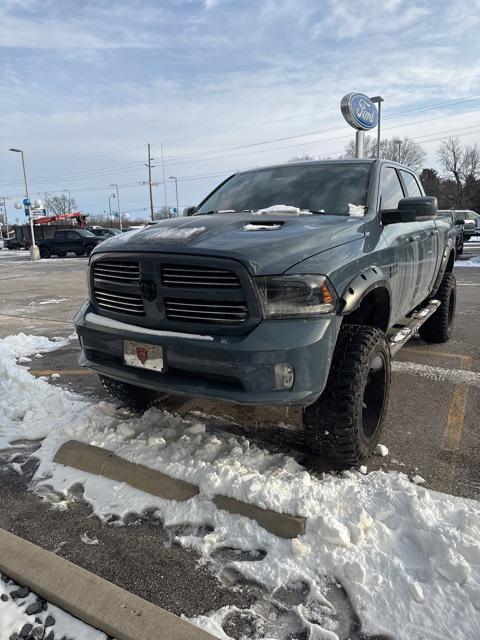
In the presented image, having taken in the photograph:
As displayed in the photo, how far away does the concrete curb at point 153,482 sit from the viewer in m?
2.46

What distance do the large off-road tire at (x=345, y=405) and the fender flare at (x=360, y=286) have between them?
20cm

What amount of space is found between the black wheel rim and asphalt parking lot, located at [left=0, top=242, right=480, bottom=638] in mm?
242

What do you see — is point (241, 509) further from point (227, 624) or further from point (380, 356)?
point (380, 356)

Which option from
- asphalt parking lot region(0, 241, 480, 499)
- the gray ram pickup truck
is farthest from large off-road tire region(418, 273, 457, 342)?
the gray ram pickup truck

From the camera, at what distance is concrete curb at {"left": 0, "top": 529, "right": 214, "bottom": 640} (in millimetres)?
1882

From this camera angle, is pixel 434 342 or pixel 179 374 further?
pixel 434 342

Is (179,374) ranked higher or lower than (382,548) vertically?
higher

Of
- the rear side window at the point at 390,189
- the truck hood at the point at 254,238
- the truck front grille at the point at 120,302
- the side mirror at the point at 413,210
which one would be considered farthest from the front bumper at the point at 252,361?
the rear side window at the point at 390,189

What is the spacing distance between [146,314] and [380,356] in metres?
1.44

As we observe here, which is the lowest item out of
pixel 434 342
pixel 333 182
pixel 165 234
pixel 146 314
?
pixel 434 342

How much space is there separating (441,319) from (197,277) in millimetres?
4273

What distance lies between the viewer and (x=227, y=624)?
1959 millimetres

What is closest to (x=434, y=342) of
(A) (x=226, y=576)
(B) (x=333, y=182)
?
(B) (x=333, y=182)

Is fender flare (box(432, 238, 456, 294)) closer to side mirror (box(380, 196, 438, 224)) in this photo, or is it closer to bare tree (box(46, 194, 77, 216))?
side mirror (box(380, 196, 438, 224))
